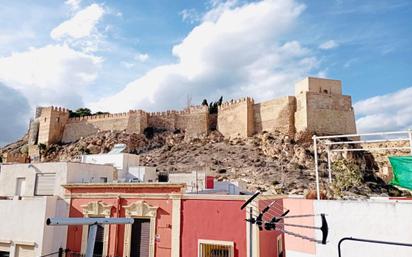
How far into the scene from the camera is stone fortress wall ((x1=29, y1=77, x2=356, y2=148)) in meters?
41.6

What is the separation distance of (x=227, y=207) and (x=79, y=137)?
50.8m

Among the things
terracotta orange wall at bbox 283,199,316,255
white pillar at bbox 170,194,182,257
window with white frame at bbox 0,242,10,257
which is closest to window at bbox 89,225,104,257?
white pillar at bbox 170,194,182,257

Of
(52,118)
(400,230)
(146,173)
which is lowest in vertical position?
(400,230)

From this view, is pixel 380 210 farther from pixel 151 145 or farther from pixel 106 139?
pixel 106 139

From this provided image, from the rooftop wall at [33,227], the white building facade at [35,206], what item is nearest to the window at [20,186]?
the white building facade at [35,206]

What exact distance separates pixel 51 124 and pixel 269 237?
2127 inches

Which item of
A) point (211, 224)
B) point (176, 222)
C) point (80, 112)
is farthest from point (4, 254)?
point (80, 112)

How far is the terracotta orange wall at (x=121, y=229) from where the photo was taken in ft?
39.7

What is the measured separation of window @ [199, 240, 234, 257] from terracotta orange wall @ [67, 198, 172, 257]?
134 cm

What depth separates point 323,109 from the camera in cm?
4156

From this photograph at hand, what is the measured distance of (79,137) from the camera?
186 feet

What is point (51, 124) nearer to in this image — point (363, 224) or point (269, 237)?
point (269, 237)

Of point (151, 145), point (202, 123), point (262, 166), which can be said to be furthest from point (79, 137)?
point (262, 166)

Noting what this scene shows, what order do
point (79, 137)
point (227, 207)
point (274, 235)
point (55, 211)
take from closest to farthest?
point (227, 207)
point (274, 235)
point (55, 211)
point (79, 137)
